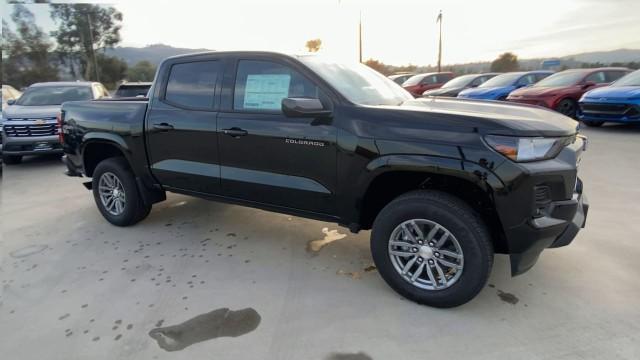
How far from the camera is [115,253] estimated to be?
156 inches

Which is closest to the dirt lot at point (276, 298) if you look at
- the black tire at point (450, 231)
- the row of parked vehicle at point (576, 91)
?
the black tire at point (450, 231)

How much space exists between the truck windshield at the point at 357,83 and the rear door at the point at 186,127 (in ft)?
3.32

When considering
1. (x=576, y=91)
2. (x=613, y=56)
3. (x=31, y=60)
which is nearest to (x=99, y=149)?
(x=576, y=91)

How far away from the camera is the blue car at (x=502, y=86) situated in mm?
12500

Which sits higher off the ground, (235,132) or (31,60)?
(31,60)

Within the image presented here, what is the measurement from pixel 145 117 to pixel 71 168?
5.18 feet

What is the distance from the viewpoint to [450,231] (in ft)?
8.96

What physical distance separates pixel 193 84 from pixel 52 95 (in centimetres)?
683

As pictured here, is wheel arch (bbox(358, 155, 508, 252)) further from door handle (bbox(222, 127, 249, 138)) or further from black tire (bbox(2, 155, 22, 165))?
black tire (bbox(2, 155, 22, 165))

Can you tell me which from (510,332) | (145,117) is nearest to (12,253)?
(145,117)

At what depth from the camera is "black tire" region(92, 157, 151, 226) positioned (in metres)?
4.46

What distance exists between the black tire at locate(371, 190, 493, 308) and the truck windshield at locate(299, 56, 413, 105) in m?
0.91

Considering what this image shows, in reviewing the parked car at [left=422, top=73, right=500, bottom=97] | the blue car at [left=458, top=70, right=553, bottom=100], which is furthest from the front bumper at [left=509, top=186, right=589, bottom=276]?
the parked car at [left=422, top=73, right=500, bottom=97]

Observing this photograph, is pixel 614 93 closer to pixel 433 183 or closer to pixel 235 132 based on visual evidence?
pixel 433 183
